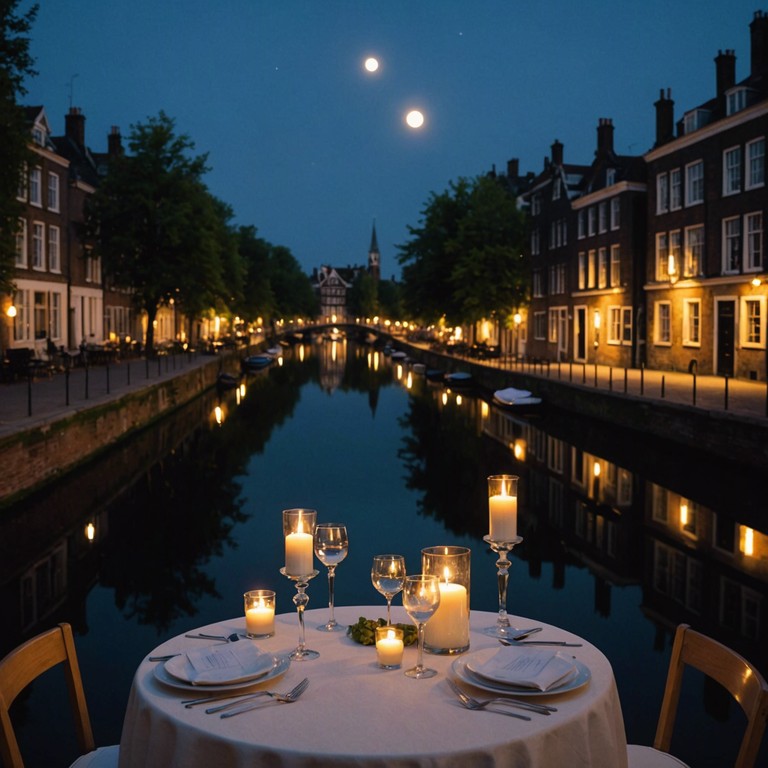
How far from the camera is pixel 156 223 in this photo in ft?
141

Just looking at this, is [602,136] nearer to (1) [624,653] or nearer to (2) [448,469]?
(2) [448,469]

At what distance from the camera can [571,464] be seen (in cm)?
2127

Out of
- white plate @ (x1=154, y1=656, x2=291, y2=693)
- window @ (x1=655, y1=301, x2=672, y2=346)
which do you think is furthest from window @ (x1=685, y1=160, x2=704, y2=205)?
white plate @ (x1=154, y1=656, x2=291, y2=693)

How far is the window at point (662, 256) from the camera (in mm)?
37497

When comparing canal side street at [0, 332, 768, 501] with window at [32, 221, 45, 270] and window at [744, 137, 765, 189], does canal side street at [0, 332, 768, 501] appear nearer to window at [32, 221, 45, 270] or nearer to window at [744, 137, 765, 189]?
window at [32, 221, 45, 270]

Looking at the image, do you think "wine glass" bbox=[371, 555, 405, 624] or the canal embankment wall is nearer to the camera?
"wine glass" bbox=[371, 555, 405, 624]

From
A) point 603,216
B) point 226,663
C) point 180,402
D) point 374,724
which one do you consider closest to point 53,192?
point 180,402

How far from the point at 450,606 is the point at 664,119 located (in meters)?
39.6

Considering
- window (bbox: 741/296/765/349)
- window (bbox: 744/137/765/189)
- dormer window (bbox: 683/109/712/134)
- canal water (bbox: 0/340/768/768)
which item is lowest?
canal water (bbox: 0/340/768/768)

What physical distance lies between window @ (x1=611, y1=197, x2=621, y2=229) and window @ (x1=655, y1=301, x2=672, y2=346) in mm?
5949

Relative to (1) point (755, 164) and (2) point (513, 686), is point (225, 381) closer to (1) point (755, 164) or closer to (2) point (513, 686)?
(1) point (755, 164)

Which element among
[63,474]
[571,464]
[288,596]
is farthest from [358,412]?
[288,596]

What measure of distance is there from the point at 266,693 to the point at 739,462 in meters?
16.7

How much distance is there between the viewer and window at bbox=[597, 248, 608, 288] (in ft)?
143
